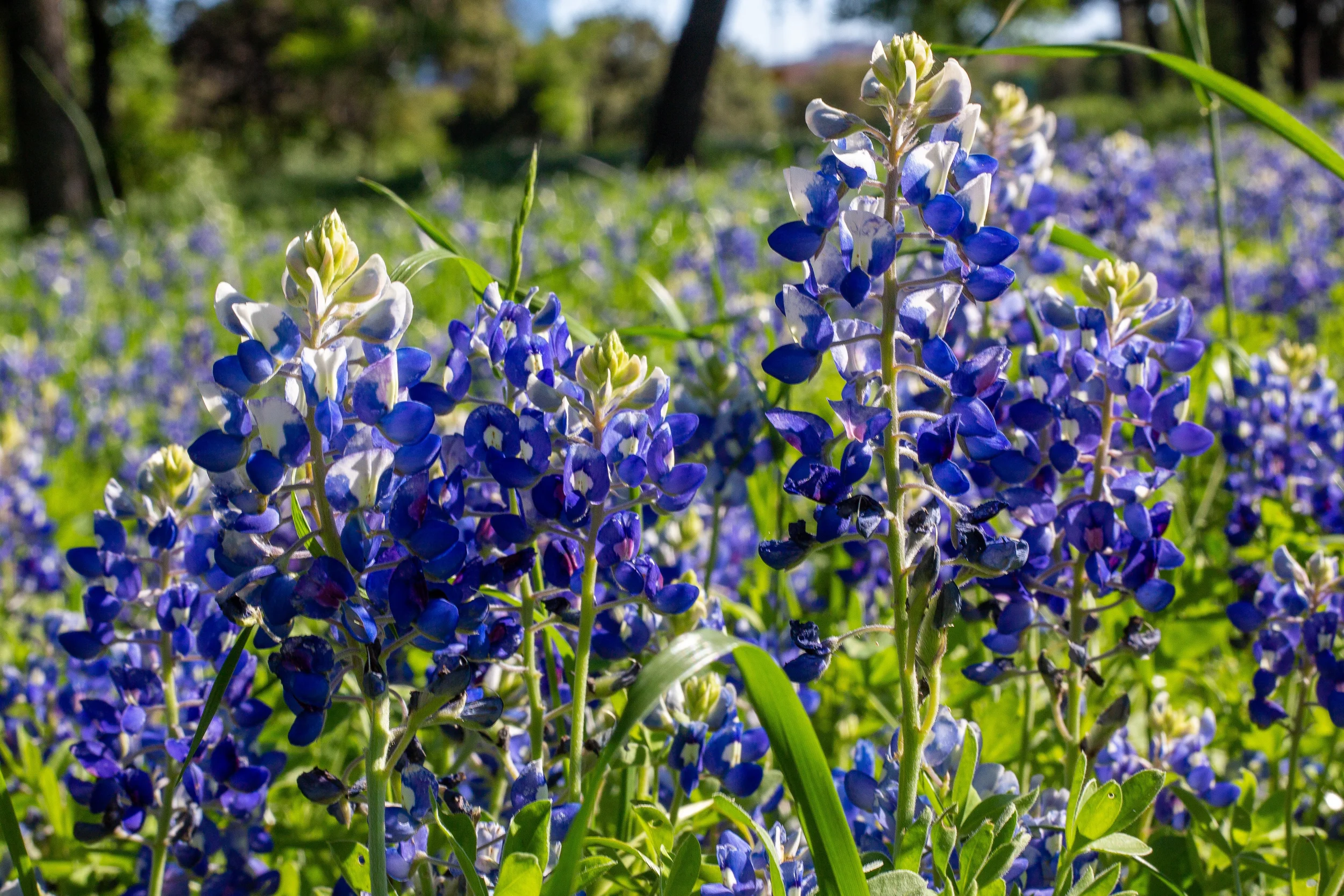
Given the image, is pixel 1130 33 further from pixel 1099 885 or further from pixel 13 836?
pixel 13 836

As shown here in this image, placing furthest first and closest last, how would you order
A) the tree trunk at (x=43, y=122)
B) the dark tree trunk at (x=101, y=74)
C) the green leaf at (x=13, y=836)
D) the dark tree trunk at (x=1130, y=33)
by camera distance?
the dark tree trunk at (x=1130, y=33) → the dark tree trunk at (x=101, y=74) → the tree trunk at (x=43, y=122) → the green leaf at (x=13, y=836)

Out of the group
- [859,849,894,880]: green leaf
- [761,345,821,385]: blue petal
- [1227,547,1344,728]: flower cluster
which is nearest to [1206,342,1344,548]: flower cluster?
[1227,547,1344,728]: flower cluster

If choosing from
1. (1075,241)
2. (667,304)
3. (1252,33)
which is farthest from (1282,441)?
(1252,33)

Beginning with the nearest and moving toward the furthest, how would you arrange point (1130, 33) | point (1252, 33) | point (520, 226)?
point (520, 226)
point (1252, 33)
point (1130, 33)

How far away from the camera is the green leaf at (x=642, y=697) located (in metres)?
0.79

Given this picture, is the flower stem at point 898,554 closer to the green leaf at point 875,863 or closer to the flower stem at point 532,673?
the green leaf at point 875,863

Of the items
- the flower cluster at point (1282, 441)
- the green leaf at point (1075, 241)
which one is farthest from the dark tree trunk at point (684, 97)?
A: the green leaf at point (1075, 241)

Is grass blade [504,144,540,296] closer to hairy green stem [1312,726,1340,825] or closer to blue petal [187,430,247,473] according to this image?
blue petal [187,430,247,473]

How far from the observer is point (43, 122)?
1248cm

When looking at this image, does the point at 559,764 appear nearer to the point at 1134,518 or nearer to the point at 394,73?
the point at 1134,518

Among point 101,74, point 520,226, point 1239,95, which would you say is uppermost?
point 101,74

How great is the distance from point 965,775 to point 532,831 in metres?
0.43

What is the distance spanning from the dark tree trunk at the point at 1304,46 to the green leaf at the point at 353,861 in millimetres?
33282

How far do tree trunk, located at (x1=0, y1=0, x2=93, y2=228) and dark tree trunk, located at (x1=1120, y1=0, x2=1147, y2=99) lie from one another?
30735 mm
